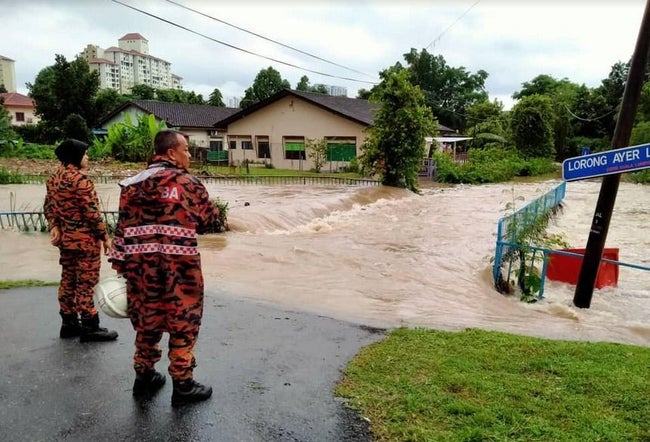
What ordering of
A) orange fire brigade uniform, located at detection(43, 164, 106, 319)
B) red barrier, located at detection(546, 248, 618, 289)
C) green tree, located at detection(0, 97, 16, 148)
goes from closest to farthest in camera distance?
1. orange fire brigade uniform, located at detection(43, 164, 106, 319)
2. red barrier, located at detection(546, 248, 618, 289)
3. green tree, located at detection(0, 97, 16, 148)

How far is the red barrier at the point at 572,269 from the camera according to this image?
9.27 metres

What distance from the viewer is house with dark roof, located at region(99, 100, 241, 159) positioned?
38781 mm

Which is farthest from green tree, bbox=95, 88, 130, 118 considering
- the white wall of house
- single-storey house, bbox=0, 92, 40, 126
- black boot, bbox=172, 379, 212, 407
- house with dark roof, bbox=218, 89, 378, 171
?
black boot, bbox=172, 379, 212, 407

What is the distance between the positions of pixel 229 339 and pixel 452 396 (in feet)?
7.34

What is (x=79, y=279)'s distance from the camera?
4418 millimetres

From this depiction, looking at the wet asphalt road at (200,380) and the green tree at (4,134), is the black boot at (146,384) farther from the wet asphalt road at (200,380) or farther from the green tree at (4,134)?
the green tree at (4,134)

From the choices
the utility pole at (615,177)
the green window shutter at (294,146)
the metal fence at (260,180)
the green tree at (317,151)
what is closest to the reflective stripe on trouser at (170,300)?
the utility pole at (615,177)

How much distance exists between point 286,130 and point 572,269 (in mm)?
26639

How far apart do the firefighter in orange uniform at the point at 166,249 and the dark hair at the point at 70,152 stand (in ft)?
4.43

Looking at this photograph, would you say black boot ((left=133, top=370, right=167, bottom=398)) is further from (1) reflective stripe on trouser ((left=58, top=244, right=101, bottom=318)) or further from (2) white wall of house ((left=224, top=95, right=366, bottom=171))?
(2) white wall of house ((left=224, top=95, right=366, bottom=171))

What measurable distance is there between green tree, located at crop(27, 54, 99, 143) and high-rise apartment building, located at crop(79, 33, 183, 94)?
84308mm

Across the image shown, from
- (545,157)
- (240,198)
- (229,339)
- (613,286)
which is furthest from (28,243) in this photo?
(545,157)

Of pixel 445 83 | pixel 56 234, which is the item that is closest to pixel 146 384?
pixel 56 234

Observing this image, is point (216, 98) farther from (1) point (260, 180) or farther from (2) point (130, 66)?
(2) point (130, 66)
